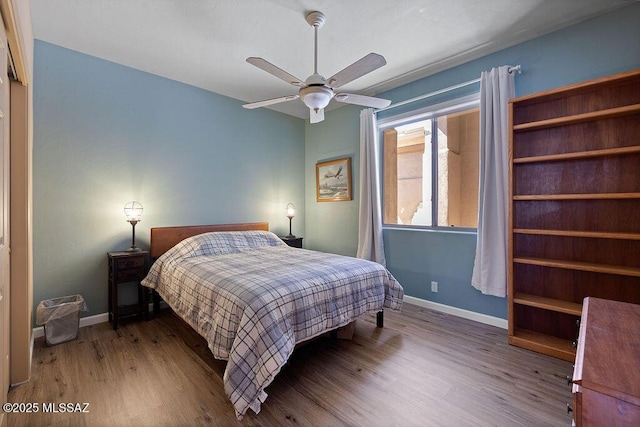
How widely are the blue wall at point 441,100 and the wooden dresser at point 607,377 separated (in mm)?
1915

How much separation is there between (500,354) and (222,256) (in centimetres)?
273

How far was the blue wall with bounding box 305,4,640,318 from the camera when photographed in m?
2.28

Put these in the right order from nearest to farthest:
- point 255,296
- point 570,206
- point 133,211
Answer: point 255,296
point 570,206
point 133,211

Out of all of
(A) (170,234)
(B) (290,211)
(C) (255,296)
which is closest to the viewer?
(C) (255,296)

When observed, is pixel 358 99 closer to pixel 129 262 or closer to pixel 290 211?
pixel 290 211

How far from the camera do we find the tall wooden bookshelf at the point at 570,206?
213 centimetres

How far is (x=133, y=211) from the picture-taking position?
3039 millimetres

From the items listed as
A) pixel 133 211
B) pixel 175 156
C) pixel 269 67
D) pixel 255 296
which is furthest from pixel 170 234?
pixel 269 67

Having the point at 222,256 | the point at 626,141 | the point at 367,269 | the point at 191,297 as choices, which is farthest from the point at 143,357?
the point at 626,141

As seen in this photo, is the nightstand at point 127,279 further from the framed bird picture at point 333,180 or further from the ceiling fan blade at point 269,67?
the framed bird picture at point 333,180

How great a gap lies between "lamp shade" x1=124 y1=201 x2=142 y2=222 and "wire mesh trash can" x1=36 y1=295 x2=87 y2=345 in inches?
35.9

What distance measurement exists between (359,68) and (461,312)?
106 inches

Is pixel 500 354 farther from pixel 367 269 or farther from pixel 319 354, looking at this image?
pixel 319 354

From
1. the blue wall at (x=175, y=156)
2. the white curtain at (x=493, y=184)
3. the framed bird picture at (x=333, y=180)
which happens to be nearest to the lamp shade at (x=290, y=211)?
the blue wall at (x=175, y=156)
